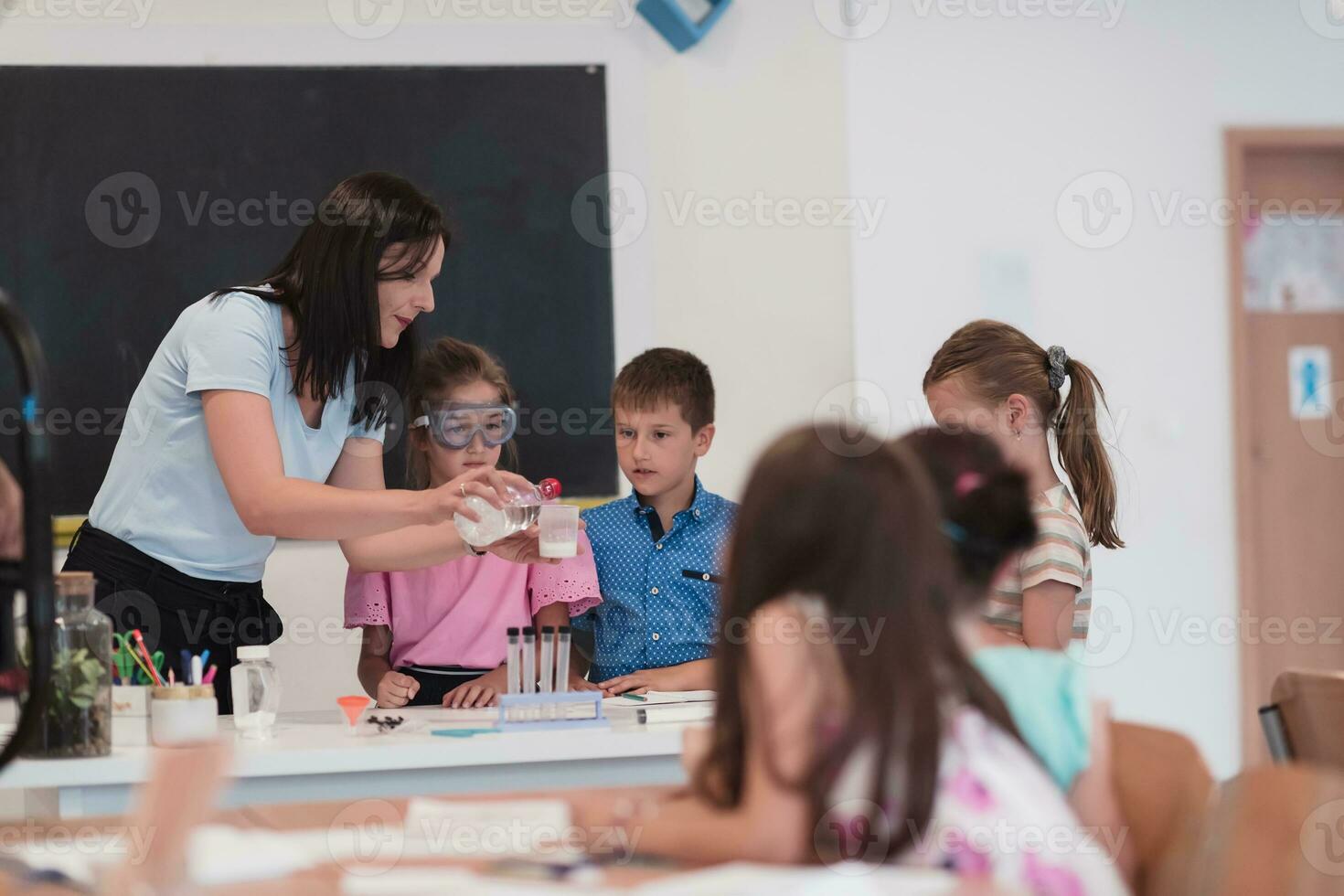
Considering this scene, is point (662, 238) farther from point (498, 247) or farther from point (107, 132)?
point (107, 132)

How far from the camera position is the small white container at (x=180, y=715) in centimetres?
183

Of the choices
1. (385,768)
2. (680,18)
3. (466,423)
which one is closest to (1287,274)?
(680,18)

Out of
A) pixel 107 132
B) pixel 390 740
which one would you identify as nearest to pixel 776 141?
pixel 107 132

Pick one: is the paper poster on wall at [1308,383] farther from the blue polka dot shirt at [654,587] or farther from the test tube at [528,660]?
the test tube at [528,660]

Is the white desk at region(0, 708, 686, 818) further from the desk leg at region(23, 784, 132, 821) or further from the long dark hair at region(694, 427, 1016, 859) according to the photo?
the long dark hair at region(694, 427, 1016, 859)

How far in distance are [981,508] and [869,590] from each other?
0.27 metres

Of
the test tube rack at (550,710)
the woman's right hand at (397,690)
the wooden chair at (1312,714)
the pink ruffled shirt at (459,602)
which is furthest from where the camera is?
the pink ruffled shirt at (459,602)

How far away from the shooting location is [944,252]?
397cm

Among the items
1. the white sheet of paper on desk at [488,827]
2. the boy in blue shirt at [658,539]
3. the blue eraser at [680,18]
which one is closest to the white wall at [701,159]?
the blue eraser at [680,18]

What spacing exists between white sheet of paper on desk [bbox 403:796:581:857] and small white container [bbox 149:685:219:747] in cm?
62

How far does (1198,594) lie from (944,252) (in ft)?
4.29

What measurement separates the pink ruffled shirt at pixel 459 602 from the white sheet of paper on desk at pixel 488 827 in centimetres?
125

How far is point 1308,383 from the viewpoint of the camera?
4.19m

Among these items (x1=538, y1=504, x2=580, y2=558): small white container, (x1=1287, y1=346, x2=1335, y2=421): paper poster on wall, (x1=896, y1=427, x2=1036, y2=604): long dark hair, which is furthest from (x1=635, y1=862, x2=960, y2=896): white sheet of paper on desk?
(x1=1287, y1=346, x2=1335, y2=421): paper poster on wall
